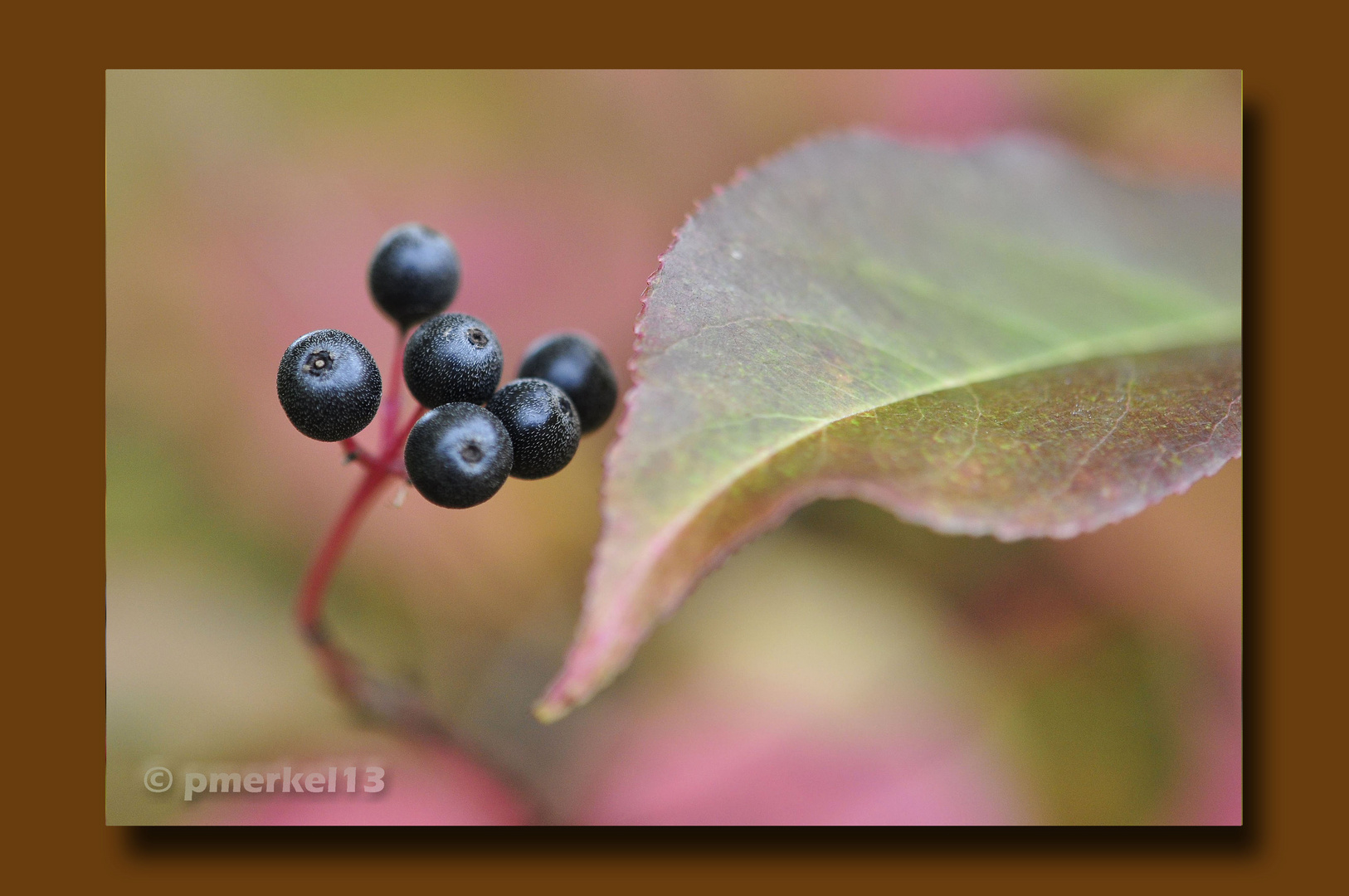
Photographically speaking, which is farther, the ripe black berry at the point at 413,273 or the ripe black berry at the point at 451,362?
the ripe black berry at the point at 413,273

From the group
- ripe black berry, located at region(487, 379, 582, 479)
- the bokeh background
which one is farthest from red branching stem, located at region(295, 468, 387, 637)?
the bokeh background

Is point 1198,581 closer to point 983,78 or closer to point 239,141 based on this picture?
point 983,78

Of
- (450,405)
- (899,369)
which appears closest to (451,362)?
(450,405)

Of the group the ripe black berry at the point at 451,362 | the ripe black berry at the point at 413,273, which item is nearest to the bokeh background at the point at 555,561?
the ripe black berry at the point at 413,273

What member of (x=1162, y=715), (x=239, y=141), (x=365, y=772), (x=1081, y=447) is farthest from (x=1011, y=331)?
(x=239, y=141)

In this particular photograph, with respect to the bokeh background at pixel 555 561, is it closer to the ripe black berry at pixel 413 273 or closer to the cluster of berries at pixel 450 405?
the ripe black berry at pixel 413 273

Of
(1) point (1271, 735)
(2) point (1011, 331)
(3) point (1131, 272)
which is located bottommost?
(1) point (1271, 735)

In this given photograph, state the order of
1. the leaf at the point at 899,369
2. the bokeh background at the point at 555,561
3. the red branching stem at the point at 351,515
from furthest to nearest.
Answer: the bokeh background at the point at 555,561
the red branching stem at the point at 351,515
the leaf at the point at 899,369

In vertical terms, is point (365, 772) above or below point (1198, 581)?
below
